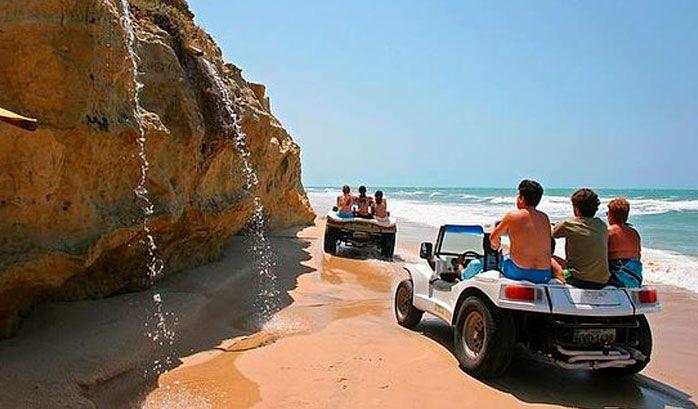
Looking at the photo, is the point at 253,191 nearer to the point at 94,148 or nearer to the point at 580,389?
the point at 94,148

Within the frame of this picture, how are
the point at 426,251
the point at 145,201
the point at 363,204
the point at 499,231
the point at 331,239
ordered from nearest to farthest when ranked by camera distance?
the point at 499,231 < the point at 145,201 < the point at 426,251 < the point at 331,239 < the point at 363,204

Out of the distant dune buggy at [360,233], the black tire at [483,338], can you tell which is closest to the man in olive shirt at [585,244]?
the black tire at [483,338]

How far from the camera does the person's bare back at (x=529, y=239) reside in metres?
5.39

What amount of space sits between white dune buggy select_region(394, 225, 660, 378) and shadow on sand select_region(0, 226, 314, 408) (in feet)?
9.41

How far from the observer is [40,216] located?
4855mm

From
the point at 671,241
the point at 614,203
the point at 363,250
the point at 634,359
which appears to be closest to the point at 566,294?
the point at 634,359

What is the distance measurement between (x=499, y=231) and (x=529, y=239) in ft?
1.03

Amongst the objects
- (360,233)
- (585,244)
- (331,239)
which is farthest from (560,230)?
(331,239)

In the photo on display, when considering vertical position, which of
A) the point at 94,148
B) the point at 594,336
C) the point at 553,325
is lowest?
the point at 594,336

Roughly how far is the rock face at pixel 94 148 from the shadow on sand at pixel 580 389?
Answer: 4135 mm

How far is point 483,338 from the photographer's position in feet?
17.9

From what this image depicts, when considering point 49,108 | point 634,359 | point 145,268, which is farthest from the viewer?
point 145,268

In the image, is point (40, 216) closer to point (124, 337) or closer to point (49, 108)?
point (49, 108)

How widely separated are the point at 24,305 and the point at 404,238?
1527 cm
